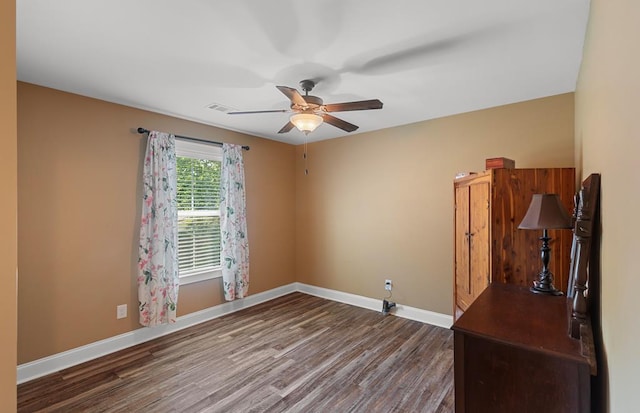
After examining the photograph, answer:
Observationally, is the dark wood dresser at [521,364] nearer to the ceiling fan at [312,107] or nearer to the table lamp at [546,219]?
the table lamp at [546,219]

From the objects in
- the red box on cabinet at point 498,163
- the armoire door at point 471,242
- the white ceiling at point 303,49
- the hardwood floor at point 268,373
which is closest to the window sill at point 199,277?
the hardwood floor at point 268,373

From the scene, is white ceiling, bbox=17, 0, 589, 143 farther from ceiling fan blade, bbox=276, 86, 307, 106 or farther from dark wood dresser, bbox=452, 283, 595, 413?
dark wood dresser, bbox=452, 283, 595, 413

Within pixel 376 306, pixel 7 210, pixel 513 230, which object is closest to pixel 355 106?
pixel 513 230

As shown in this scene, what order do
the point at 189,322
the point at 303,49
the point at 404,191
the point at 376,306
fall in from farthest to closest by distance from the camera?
the point at 376,306, the point at 404,191, the point at 189,322, the point at 303,49

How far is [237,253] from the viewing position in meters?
4.07

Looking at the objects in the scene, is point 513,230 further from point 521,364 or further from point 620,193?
point 620,193

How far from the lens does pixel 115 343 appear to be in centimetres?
306

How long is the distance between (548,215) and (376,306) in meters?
2.78

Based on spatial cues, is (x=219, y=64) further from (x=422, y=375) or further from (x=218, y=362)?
(x=422, y=375)

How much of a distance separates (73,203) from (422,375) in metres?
3.58

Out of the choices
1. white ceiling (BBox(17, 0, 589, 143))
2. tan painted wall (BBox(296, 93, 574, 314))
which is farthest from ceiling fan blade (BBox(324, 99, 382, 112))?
tan painted wall (BBox(296, 93, 574, 314))

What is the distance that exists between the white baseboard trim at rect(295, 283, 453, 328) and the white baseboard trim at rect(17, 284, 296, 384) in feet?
3.17

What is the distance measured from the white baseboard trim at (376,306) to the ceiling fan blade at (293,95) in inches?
115

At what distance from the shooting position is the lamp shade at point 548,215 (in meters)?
1.79
